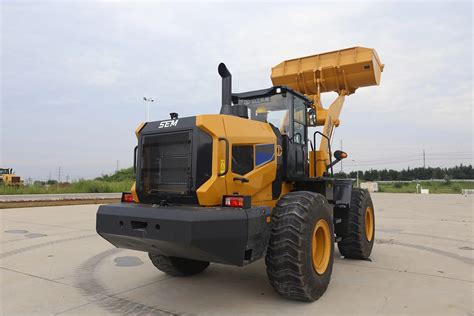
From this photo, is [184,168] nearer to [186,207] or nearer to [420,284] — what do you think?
[186,207]

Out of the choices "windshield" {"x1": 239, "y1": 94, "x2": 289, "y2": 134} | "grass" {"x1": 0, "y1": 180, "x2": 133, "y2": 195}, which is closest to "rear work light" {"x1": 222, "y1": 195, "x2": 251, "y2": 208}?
"windshield" {"x1": 239, "y1": 94, "x2": 289, "y2": 134}

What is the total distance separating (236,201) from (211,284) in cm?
172

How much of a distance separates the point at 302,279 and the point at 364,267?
2.38 m

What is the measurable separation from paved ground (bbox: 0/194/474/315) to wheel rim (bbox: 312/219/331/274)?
372 millimetres

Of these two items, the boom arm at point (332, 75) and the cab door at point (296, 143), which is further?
the boom arm at point (332, 75)

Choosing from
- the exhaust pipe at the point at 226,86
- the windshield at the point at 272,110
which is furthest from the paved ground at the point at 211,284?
the exhaust pipe at the point at 226,86

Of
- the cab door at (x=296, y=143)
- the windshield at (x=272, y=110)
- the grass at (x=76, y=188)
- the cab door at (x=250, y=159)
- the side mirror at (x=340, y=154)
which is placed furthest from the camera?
the grass at (x=76, y=188)

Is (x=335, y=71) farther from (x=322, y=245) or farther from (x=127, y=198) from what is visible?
(x=127, y=198)

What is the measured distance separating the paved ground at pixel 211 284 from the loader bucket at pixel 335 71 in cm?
339

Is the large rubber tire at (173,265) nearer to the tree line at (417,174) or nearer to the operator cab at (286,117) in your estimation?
the operator cab at (286,117)

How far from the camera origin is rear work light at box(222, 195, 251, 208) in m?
3.94

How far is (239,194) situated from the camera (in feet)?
14.3

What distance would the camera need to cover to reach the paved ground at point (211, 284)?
13.6 feet

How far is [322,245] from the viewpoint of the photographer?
192 inches
